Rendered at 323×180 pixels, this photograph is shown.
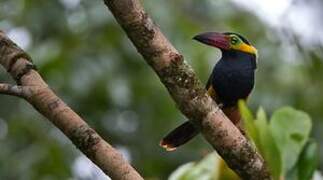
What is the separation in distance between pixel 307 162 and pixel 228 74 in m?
0.72

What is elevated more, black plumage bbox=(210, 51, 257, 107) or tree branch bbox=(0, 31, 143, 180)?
tree branch bbox=(0, 31, 143, 180)

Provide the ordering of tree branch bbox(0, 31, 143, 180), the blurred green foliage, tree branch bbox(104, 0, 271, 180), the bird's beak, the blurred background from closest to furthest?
1. tree branch bbox(104, 0, 271, 180)
2. tree branch bbox(0, 31, 143, 180)
3. the bird's beak
4. the blurred green foliage
5. the blurred background

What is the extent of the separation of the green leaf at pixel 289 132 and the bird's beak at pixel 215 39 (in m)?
0.73

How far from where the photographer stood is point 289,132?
11.3 ft

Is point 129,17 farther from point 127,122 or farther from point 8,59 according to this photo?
point 127,122

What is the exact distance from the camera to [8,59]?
2.49m

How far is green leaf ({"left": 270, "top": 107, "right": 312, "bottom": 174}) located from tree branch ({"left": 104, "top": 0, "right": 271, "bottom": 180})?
95cm

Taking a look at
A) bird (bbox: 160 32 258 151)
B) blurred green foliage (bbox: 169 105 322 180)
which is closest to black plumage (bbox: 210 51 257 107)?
bird (bbox: 160 32 258 151)

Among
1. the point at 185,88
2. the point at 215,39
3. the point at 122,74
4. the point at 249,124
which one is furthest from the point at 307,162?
the point at 122,74

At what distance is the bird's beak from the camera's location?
2.69 metres

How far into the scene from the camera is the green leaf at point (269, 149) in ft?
10.4

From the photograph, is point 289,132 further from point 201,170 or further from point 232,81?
point 232,81

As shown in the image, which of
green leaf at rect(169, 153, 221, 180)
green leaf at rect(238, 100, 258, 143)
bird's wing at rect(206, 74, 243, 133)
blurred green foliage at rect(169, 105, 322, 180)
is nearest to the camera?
bird's wing at rect(206, 74, 243, 133)

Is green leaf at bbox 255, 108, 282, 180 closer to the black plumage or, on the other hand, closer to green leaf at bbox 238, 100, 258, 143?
green leaf at bbox 238, 100, 258, 143
